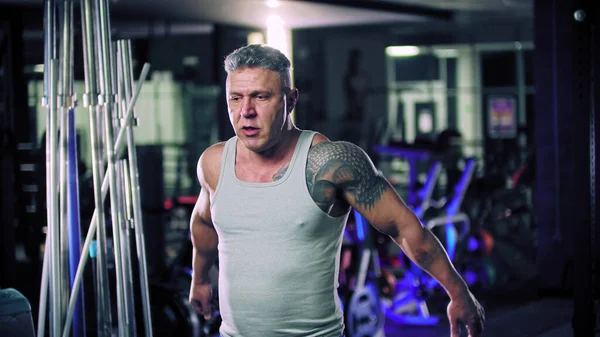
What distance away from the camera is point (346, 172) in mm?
2168

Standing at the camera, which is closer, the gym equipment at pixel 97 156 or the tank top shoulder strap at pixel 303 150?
the tank top shoulder strap at pixel 303 150

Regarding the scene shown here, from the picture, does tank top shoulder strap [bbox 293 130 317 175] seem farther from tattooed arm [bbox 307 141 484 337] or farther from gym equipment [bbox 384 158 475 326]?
gym equipment [bbox 384 158 475 326]

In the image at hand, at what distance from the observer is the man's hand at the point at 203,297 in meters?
2.52

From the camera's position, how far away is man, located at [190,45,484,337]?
6.94 feet

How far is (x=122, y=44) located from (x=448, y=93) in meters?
12.4

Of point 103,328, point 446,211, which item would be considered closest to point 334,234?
point 103,328

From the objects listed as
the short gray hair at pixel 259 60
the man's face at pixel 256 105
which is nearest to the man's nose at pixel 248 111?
the man's face at pixel 256 105

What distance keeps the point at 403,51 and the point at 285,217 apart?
13014 mm

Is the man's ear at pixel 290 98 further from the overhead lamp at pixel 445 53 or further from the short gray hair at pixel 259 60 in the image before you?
the overhead lamp at pixel 445 53

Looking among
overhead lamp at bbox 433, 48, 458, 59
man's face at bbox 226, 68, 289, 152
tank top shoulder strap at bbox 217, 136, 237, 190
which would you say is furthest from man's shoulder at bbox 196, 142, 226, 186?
overhead lamp at bbox 433, 48, 458, 59

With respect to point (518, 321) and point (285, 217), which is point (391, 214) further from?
point (518, 321)

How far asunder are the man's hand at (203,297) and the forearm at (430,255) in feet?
2.19

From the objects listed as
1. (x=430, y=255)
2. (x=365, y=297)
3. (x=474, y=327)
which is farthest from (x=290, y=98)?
(x=365, y=297)

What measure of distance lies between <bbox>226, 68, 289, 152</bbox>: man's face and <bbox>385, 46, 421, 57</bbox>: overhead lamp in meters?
12.6
